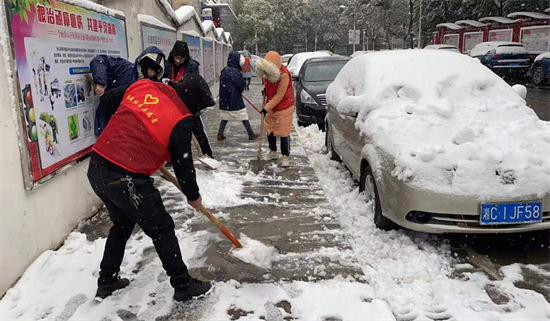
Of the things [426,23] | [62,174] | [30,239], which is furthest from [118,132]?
[426,23]

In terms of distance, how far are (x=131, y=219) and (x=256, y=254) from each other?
938mm

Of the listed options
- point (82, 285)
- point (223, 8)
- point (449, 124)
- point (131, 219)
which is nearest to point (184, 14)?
point (449, 124)

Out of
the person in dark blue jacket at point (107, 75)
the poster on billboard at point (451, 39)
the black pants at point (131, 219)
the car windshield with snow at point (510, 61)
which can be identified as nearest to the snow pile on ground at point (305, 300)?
the black pants at point (131, 219)

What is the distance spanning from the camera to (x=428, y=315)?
2.77 metres

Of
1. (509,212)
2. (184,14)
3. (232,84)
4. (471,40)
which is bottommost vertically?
(509,212)

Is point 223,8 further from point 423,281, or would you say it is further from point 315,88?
point 423,281

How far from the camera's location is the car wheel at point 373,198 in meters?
3.92

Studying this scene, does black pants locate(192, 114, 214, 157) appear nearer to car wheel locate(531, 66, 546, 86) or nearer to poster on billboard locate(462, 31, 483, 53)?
car wheel locate(531, 66, 546, 86)

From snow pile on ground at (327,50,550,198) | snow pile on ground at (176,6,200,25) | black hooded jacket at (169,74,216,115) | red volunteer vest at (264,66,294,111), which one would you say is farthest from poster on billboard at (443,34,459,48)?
black hooded jacket at (169,74,216,115)

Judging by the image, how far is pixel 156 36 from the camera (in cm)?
765

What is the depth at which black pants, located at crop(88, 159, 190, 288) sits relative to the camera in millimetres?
2693

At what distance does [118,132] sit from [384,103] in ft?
8.91

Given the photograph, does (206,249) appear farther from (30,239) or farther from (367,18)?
(367,18)

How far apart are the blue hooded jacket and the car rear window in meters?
2.31
